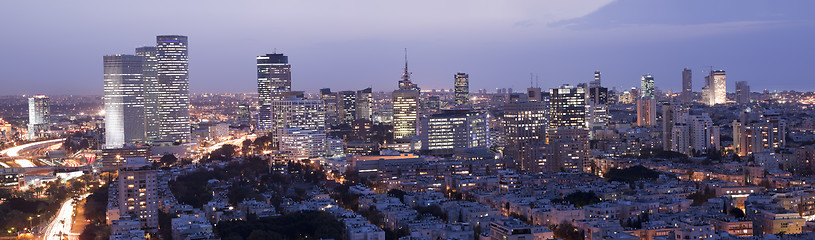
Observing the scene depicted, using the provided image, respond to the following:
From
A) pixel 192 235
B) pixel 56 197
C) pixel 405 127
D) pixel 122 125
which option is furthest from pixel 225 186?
pixel 122 125

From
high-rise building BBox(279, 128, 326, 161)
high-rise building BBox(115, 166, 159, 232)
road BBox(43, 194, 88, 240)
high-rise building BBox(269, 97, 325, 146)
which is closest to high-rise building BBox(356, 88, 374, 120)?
high-rise building BBox(269, 97, 325, 146)

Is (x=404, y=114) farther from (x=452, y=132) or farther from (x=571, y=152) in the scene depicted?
(x=571, y=152)

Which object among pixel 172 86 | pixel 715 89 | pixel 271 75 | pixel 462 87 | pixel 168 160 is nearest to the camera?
pixel 168 160

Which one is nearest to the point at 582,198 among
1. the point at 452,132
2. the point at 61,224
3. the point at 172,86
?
the point at 61,224

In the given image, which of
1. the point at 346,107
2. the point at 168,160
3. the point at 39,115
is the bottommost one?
the point at 168,160

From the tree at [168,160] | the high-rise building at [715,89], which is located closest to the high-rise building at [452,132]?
the tree at [168,160]

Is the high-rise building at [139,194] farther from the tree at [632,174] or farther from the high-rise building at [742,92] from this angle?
the high-rise building at [742,92]
